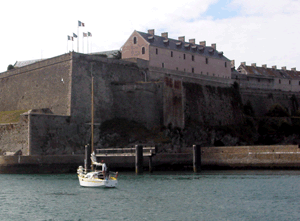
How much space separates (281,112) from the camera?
60.2m

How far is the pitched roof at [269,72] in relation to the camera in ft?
230

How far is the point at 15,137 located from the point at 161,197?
772 inches

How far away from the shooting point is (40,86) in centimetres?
4688

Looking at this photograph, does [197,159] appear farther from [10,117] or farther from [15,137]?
[10,117]

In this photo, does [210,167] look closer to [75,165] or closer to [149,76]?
[75,165]

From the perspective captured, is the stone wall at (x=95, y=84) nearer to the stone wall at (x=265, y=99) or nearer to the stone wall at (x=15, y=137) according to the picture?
the stone wall at (x=15, y=137)

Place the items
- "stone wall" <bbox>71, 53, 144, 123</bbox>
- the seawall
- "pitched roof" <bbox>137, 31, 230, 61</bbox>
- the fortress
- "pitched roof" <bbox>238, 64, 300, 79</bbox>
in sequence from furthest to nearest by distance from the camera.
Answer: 1. "pitched roof" <bbox>238, 64, 300, 79</bbox>
2. "pitched roof" <bbox>137, 31, 230, 61</bbox>
3. "stone wall" <bbox>71, 53, 144, 123</bbox>
4. the fortress
5. the seawall

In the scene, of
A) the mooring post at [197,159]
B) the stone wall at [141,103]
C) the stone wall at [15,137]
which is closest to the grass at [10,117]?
the stone wall at [15,137]

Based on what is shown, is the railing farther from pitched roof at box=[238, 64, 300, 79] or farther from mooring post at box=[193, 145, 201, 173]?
pitched roof at box=[238, 64, 300, 79]

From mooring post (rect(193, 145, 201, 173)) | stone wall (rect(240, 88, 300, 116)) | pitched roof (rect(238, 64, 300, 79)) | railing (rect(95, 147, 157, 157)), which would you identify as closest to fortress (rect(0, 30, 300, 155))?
stone wall (rect(240, 88, 300, 116))

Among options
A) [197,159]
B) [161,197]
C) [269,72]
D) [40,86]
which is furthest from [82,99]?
[269,72]

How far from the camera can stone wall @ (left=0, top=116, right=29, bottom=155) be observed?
39.1 m

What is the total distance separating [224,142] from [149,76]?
1023cm

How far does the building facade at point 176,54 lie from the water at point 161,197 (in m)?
19.9
